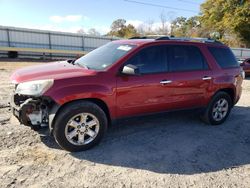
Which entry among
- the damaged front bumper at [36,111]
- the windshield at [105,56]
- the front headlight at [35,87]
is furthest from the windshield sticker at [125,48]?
the damaged front bumper at [36,111]

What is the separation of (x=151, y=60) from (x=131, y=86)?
27.0 inches

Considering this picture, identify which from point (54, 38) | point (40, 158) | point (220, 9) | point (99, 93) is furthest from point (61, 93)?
point (220, 9)

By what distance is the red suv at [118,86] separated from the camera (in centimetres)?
383

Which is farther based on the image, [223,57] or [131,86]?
[223,57]

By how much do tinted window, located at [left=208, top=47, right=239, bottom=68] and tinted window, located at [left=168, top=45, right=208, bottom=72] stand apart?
0.45 m

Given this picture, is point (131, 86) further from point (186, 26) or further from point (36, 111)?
point (186, 26)

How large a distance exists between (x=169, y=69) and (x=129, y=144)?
5.14ft

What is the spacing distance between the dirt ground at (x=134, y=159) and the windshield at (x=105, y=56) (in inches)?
42.8

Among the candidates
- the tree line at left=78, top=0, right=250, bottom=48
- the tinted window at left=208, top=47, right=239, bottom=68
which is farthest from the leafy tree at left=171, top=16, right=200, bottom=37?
the tinted window at left=208, top=47, right=239, bottom=68

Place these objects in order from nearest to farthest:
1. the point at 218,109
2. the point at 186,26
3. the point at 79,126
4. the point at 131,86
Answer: the point at 79,126 < the point at 131,86 < the point at 218,109 < the point at 186,26

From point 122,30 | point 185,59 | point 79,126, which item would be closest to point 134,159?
point 79,126

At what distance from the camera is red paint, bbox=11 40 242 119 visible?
3.86 metres

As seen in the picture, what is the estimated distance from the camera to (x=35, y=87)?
12.3ft

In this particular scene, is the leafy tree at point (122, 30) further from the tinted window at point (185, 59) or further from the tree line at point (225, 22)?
the tinted window at point (185, 59)
